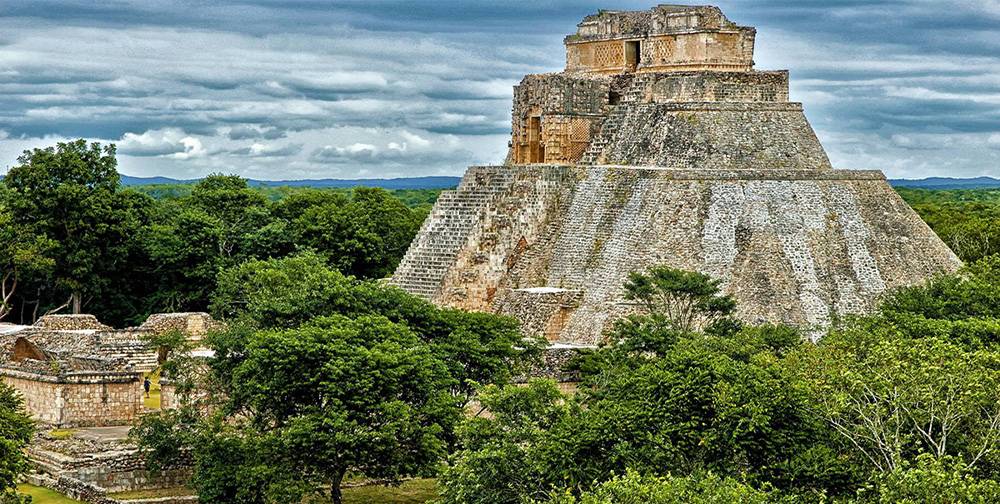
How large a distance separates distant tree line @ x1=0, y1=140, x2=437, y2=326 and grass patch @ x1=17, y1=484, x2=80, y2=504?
16141mm

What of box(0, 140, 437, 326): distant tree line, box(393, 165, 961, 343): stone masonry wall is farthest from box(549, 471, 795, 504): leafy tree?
box(0, 140, 437, 326): distant tree line

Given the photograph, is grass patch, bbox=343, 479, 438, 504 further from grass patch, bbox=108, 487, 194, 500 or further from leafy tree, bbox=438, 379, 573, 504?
leafy tree, bbox=438, 379, 573, 504

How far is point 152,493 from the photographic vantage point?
91.6 feet

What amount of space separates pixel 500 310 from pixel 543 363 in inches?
159

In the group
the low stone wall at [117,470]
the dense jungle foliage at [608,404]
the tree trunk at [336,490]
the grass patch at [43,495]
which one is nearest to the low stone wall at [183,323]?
the dense jungle foliage at [608,404]

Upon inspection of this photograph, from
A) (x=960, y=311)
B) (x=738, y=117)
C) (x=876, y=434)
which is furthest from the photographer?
(x=738, y=117)

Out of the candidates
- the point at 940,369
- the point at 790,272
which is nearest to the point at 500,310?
the point at 790,272

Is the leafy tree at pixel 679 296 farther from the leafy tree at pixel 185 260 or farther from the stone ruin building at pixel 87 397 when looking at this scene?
the leafy tree at pixel 185 260

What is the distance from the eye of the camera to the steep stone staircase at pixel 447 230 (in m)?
37.1

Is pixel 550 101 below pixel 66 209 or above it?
above

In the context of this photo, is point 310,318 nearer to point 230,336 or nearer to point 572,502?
point 230,336

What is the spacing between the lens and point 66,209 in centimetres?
4488

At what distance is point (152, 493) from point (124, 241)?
19482mm

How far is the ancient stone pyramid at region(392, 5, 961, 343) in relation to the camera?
33.9m
